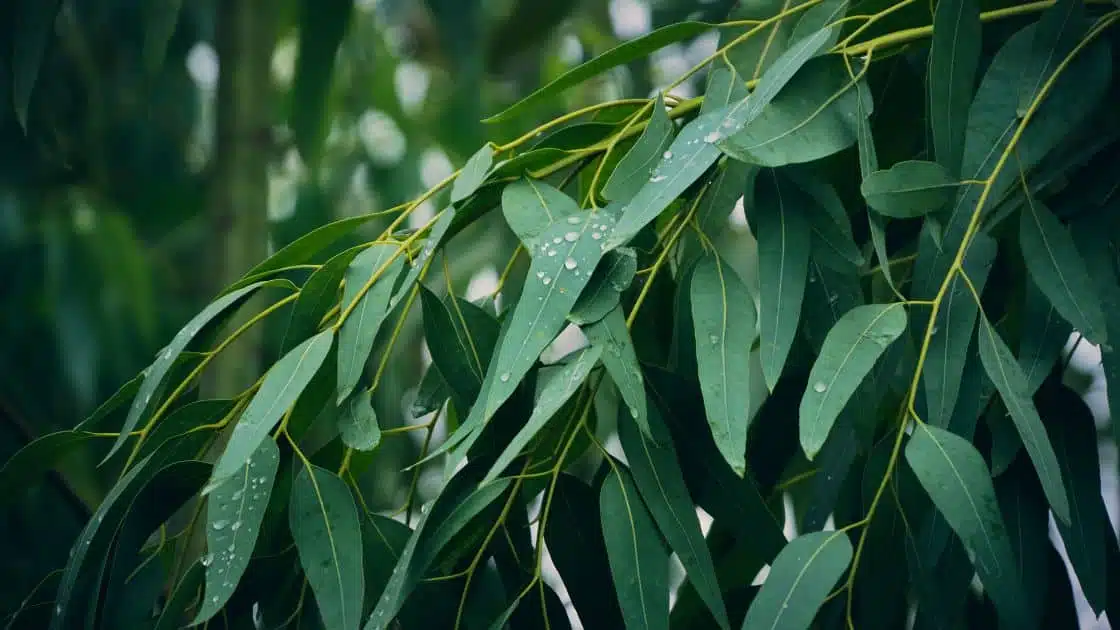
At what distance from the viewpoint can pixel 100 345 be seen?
5.60 ft

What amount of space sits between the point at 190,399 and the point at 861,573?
485 millimetres

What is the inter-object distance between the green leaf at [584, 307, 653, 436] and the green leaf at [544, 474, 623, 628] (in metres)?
0.13

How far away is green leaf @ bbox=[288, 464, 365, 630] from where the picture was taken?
583mm

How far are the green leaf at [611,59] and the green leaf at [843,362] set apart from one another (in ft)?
0.74

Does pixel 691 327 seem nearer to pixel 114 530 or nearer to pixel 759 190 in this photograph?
pixel 759 190

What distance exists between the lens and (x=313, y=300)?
0.69 meters

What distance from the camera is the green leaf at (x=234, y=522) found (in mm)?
562

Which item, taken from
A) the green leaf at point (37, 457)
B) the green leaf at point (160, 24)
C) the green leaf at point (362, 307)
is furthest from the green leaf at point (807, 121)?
the green leaf at point (160, 24)

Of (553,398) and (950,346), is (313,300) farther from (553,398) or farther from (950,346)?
(950,346)

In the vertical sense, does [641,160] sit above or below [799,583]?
above

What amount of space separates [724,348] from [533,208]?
14 centimetres

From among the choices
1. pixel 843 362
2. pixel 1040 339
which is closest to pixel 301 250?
pixel 843 362

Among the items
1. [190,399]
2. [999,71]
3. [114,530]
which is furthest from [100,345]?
[999,71]

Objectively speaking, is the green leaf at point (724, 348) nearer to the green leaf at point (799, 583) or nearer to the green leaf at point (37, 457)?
the green leaf at point (799, 583)
